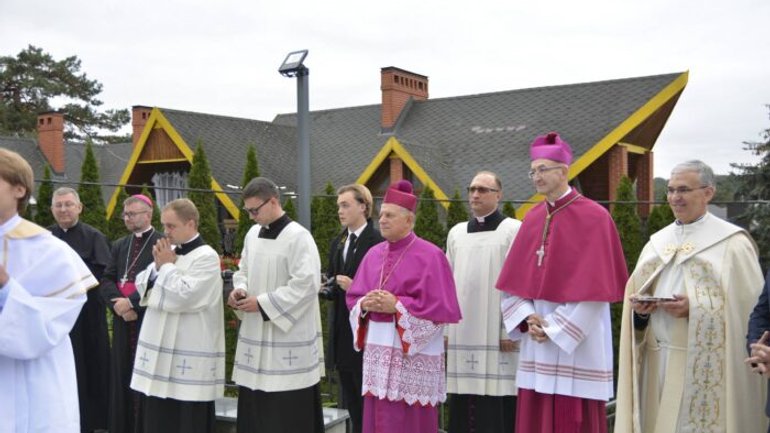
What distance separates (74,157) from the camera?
3284 cm

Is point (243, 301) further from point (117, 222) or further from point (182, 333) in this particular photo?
point (117, 222)

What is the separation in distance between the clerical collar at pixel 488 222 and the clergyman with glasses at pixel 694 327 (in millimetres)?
1246

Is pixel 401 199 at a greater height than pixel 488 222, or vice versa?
pixel 401 199

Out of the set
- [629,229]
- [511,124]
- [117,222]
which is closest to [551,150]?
[629,229]

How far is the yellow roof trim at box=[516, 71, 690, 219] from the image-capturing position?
1744 cm

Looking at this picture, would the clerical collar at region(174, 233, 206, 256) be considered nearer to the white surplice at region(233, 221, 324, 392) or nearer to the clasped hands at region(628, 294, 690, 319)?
the white surplice at region(233, 221, 324, 392)

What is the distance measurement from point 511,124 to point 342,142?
5.69m

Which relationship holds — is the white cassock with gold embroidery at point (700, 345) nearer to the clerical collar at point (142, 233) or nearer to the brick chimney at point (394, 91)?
the clerical collar at point (142, 233)

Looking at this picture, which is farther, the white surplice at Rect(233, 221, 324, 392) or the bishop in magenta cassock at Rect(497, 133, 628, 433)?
the white surplice at Rect(233, 221, 324, 392)

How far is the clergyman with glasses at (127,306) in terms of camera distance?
595 centimetres

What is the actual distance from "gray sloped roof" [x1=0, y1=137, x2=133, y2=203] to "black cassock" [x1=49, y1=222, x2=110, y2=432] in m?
22.1

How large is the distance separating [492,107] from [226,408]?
17.6 meters

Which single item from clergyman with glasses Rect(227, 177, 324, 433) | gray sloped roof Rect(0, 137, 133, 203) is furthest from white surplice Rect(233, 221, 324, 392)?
gray sloped roof Rect(0, 137, 133, 203)

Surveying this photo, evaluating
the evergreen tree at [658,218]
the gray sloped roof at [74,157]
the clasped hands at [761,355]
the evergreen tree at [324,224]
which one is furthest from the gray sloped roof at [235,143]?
the clasped hands at [761,355]
